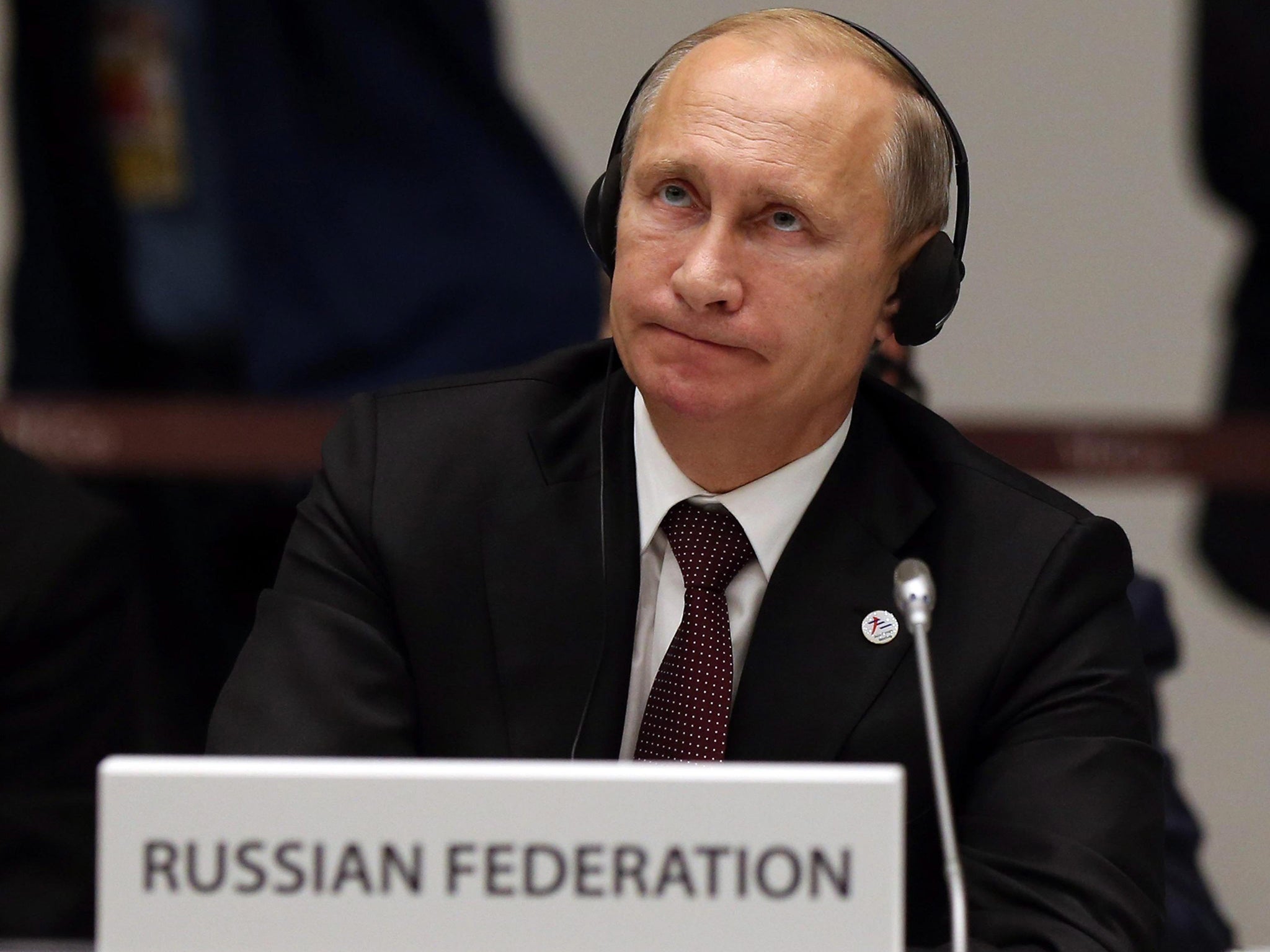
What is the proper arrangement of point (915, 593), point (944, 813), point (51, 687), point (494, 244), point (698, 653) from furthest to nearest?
point (494, 244) < point (51, 687) < point (698, 653) < point (915, 593) < point (944, 813)

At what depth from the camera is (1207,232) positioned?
411 cm

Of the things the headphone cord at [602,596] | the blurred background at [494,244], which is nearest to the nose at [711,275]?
the headphone cord at [602,596]

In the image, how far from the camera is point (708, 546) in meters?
1.92

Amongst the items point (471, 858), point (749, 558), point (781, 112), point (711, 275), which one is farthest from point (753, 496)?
point (471, 858)

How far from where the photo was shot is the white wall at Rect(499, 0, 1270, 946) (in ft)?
13.3

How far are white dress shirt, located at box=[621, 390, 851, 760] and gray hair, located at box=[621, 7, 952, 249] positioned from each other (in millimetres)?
301

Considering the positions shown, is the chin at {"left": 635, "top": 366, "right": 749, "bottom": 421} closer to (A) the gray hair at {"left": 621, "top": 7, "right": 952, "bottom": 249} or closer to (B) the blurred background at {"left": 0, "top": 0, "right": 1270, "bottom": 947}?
(A) the gray hair at {"left": 621, "top": 7, "right": 952, "bottom": 249}

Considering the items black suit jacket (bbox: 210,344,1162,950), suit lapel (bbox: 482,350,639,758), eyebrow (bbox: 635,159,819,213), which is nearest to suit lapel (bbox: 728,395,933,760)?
black suit jacket (bbox: 210,344,1162,950)

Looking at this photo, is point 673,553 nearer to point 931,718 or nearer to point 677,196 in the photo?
point 677,196

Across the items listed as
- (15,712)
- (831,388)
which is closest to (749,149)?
(831,388)

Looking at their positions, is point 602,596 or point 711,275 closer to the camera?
point 711,275

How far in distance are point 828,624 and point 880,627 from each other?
0.06 m

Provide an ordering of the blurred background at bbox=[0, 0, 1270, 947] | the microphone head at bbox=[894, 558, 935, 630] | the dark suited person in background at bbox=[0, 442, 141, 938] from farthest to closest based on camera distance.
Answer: the blurred background at bbox=[0, 0, 1270, 947] → the dark suited person in background at bbox=[0, 442, 141, 938] → the microphone head at bbox=[894, 558, 935, 630]

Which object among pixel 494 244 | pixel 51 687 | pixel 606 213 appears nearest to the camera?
pixel 606 213
